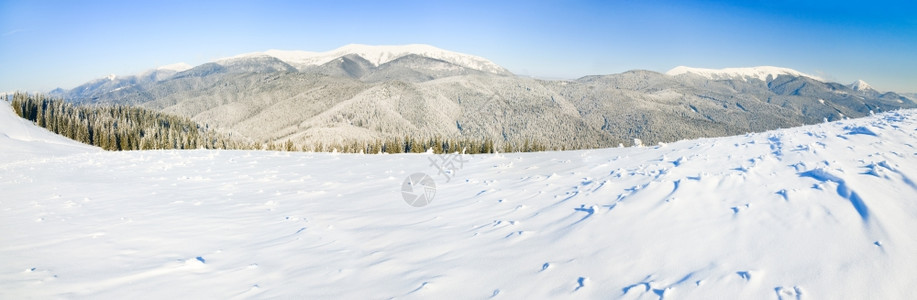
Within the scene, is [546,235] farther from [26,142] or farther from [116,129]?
[116,129]

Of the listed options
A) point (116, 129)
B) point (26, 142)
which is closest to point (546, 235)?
point (26, 142)

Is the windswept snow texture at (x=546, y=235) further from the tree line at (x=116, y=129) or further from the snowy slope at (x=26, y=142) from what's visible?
the tree line at (x=116, y=129)

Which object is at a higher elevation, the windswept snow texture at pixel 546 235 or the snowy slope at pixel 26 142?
the windswept snow texture at pixel 546 235

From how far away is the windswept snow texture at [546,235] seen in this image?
4.89 metres

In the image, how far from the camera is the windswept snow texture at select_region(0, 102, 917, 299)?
4887mm

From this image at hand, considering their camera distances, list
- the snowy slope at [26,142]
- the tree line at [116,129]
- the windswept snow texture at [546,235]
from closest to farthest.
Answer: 1. the windswept snow texture at [546,235]
2. the snowy slope at [26,142]
3. the tree line at [116,129]

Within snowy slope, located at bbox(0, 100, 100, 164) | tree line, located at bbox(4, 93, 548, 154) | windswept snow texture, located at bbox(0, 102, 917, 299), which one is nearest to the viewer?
windswept snow texture, located at bbox(0, 102, 917, 299)

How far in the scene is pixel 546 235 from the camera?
22.9ft

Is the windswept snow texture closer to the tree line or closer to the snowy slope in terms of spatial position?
the snowy slope

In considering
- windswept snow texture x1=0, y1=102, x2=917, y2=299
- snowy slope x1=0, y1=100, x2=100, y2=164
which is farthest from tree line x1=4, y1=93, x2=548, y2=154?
Answer: windswept snow texture x1=0, y1=102, x2=917, y2=299

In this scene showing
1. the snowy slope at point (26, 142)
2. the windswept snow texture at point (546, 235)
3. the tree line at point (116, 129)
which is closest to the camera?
the windswept snow texture at point (546, 235)

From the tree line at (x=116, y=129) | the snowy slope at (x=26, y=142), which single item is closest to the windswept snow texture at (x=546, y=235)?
the snowy slope at (x=26, y=142)

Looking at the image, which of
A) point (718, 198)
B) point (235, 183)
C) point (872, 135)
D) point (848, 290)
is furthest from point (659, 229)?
point (235, 183)

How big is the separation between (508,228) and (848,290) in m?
4.68
